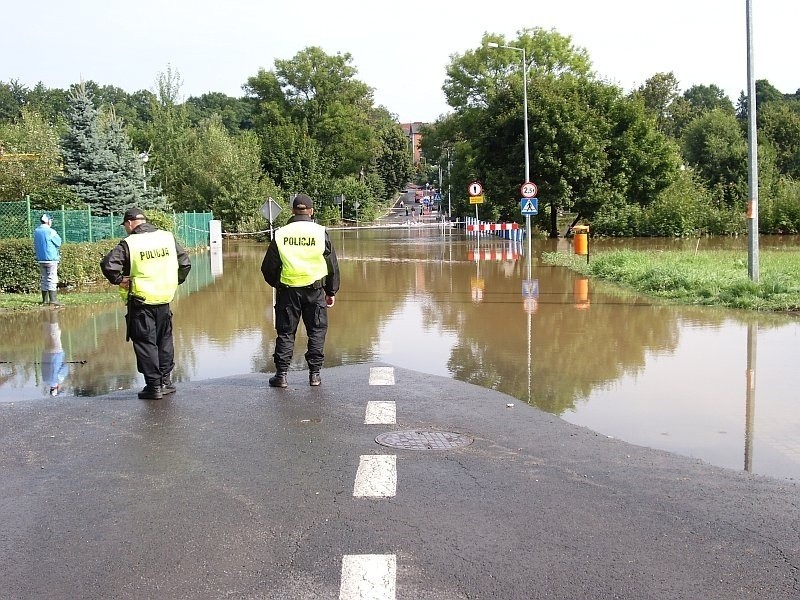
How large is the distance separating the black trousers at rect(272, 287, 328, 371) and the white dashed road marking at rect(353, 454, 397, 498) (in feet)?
8.95

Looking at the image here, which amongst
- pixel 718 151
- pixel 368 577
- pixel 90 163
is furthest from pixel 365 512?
pixel 718 151

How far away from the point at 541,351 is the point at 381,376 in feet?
9.37

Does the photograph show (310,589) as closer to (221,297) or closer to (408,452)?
(408,452)

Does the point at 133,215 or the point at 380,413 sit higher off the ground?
the point at 133,215

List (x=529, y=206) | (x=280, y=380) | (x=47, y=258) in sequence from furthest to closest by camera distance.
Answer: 1. (x=529, y=206)
2. (x=47, y=258)
3. (x=280, y=380)

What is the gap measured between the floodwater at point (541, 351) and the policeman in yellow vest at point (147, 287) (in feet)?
3.67

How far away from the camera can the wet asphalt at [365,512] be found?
4.08 metres

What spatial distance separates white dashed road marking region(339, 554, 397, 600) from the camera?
3916mm

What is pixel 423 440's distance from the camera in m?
6.68

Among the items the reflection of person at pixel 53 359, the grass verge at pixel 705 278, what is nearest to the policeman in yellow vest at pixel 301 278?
the reflection of person at pixel 53 359

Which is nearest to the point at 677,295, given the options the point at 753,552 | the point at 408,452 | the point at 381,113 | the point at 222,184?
the point at 408,452

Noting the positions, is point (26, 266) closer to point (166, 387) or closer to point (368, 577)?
point (166, 387)

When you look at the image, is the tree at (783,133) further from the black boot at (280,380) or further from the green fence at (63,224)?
the black boot at (280,380)

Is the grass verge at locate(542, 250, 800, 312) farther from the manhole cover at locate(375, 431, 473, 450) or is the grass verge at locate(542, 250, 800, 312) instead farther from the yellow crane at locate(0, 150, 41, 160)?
the yellow crane at locate(0, 150, 41, 160)
